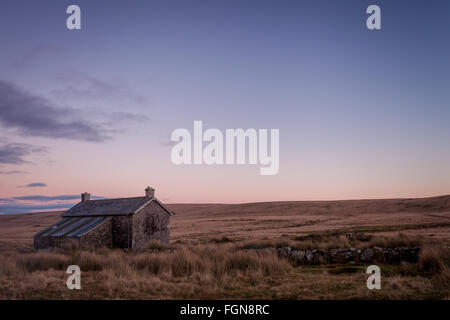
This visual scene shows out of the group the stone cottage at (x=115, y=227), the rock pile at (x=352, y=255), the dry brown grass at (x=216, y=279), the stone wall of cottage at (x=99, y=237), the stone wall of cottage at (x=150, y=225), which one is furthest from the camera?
the stone wall of cottage at (x=150, y=225)

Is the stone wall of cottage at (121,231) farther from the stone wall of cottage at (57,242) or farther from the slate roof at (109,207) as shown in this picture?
Answer: the stone wall of cottage at (57,242)

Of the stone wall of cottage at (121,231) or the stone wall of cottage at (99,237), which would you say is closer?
the stone wall of cottage at (99,237)

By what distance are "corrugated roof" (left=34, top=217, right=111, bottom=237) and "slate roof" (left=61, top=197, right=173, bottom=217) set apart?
0.72m

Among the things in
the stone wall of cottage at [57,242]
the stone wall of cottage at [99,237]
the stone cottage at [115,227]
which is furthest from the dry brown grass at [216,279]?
the stone cottage at [115,227]

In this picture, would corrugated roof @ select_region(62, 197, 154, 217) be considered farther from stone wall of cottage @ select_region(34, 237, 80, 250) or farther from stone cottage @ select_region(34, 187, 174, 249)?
stone wall of cottage @ select_region(34, 237, 80, 250)

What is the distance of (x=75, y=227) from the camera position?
26750 mm

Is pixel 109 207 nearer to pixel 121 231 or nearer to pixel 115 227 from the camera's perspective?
pixel 115 227

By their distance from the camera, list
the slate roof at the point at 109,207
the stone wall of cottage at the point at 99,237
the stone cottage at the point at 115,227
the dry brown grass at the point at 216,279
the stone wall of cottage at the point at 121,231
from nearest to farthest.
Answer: the dry brown grass at the point at 216,279, the stone wall of cottage at the point at 99,237, the stone cottage at the point at 115,227, the stone wall of cottage at the point at 121,231, the slate roof at the point at 109,207

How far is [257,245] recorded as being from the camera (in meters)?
18.2

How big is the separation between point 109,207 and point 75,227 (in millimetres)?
3129

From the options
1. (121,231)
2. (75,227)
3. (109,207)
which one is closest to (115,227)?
(121,231)

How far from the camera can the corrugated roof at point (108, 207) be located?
2733 centimetres
